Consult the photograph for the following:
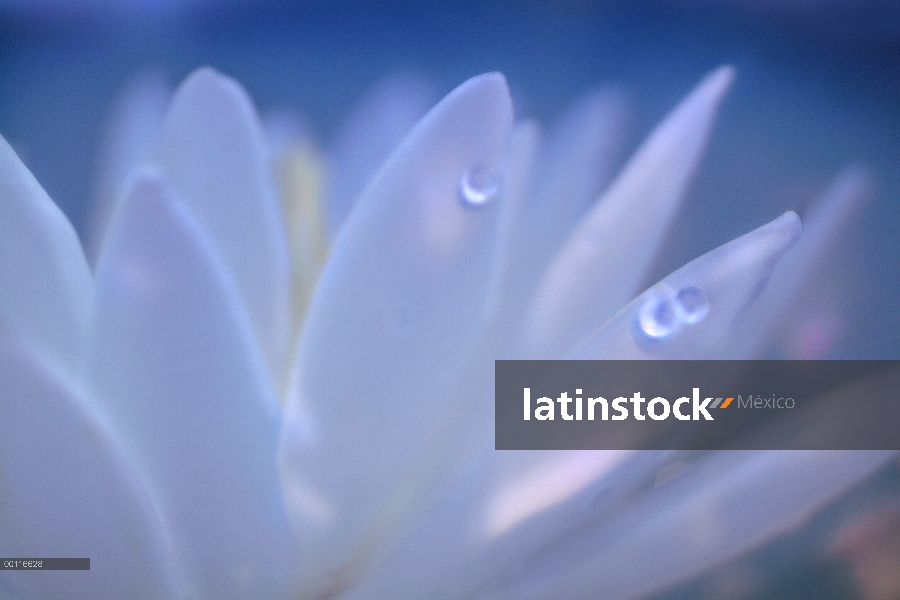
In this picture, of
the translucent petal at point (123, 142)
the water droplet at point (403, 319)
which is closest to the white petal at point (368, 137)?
the translucent petal at point (123, 142)

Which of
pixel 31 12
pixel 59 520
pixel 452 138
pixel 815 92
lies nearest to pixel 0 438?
pixel 59 520

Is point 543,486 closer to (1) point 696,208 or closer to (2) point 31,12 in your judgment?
(1) point 696,208

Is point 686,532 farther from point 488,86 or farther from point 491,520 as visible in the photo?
point 488,86

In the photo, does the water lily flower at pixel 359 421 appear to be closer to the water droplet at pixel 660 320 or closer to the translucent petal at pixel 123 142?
the water droplet at pixel 660 320

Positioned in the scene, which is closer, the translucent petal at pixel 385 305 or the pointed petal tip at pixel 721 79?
the translucent petal at pixel 385 305

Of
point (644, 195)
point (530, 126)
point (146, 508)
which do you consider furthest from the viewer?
point (530, 126)

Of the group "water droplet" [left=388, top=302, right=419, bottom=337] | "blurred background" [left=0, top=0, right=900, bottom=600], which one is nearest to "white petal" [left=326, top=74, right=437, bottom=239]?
"blurred background" [left=0, top=0, right=900, bottom=600]

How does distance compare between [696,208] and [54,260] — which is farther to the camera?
[696,208]
